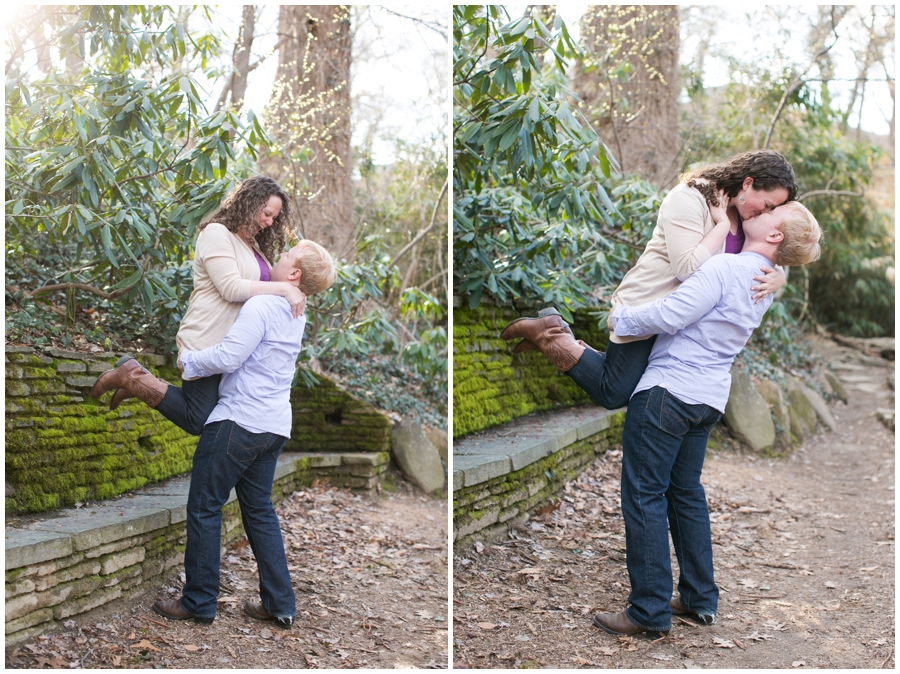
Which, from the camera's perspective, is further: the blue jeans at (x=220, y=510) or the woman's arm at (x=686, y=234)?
the blue jeans at (x=220, y=510)

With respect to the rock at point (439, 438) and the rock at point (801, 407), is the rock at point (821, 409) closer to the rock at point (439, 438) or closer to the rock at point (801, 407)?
the rock at point (801, 407)

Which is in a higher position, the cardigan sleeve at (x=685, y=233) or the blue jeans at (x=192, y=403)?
the cardigan sleeve at (x=685, y=233)

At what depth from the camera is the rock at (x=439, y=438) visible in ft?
20.2

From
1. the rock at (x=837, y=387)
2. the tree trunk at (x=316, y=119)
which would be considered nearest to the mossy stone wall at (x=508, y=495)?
the tree trunk at (x=316, y=119)

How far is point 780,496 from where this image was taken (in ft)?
16.8

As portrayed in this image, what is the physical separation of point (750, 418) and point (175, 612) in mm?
5119

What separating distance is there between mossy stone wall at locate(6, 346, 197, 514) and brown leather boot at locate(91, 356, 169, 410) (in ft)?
1.55

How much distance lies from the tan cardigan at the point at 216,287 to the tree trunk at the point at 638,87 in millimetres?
4332

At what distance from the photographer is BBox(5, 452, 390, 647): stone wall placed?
253cm

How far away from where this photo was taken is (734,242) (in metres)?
2.79

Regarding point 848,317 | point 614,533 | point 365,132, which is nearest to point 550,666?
point 614,533

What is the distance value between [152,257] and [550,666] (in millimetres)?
2942

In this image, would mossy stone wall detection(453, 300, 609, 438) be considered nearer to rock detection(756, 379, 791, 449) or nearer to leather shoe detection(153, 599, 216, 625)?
leather shoe detection(153, 599, 216, 625)

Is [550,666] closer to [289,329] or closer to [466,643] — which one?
[466,643]
